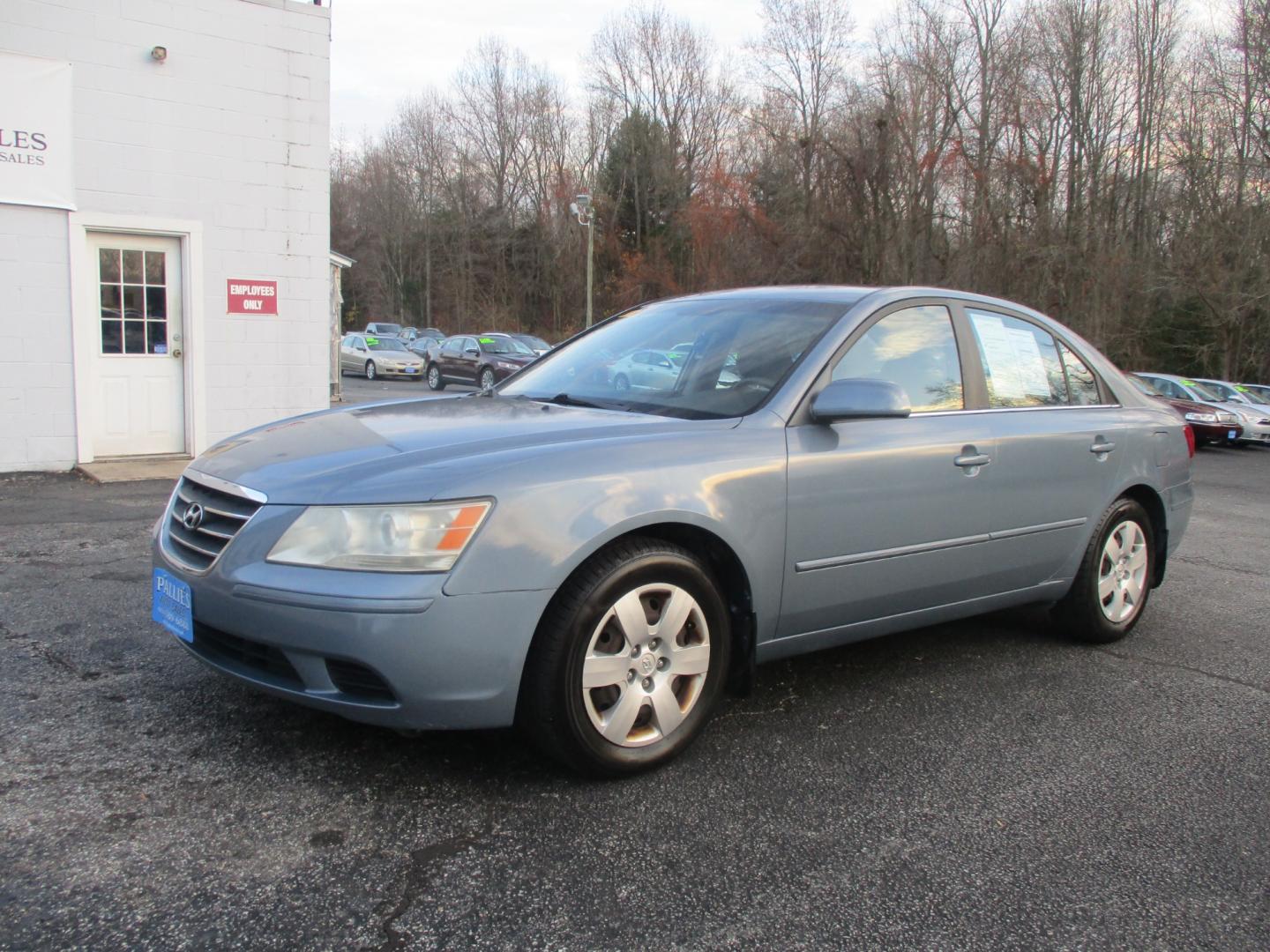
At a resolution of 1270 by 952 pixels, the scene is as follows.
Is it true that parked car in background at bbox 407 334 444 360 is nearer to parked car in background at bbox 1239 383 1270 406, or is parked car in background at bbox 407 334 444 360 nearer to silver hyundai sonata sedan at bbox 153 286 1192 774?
parked car in background at bbox 1239 383 1270 406

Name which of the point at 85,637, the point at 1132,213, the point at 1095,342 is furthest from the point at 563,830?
the point at 1132,213

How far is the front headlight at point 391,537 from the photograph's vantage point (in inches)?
103

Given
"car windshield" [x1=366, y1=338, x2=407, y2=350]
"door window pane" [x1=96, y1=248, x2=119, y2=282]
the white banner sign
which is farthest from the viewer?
→ "car windshield" [x1=366, y1=338, x2=407, y2=350]

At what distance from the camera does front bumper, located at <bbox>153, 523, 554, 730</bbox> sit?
2572 millimetres

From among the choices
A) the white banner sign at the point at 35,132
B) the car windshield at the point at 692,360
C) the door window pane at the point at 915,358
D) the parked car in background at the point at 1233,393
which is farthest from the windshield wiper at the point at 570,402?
A: the parked car in background at the point at 1233,393

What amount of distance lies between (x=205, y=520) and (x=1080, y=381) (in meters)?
3.74

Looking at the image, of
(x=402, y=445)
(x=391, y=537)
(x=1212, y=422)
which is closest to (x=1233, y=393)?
(x=1212, y=422)

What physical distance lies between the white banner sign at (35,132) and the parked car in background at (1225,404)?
1866cm

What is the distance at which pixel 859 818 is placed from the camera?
2797 millimetres

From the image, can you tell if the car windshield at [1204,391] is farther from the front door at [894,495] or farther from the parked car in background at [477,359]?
the front door at [894,495]

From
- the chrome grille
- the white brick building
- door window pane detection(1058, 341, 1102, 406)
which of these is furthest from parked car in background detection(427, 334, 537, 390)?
the chrome grille

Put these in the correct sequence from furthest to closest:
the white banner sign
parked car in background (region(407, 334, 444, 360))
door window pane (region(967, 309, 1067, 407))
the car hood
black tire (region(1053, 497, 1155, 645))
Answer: parked car in background (region(407, 334, 444, 360)) < the white banner sign < black tire (region(1053, 497, 1155, 645)) < door window pane (region(967, 309, 1067, 407)) < the car hood

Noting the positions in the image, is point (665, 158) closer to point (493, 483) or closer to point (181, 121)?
point (181, 121)

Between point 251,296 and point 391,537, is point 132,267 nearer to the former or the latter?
point 251,296
